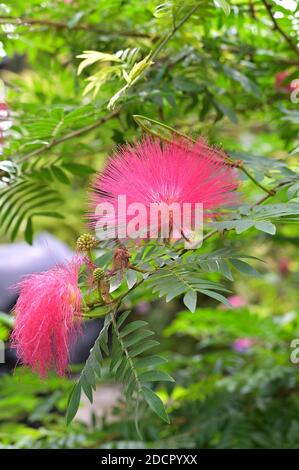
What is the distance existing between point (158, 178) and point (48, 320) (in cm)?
22

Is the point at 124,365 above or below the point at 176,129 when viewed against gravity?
below

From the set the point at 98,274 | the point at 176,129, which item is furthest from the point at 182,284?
the point at 176,129

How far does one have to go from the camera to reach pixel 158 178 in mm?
784

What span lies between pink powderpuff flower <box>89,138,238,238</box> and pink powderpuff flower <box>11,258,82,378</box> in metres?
0.10

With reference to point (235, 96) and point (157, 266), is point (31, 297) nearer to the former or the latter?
point (157, 266)

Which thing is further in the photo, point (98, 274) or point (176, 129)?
point (176, 129)

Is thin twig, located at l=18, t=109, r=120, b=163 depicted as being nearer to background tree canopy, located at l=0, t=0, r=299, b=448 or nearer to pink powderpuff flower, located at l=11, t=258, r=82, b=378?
background tree canopy, located at l=0, t=0, r=299, b=448

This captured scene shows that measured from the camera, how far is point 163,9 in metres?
0.98

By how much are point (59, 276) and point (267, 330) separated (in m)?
1.08

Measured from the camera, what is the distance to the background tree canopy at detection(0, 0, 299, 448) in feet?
3.47

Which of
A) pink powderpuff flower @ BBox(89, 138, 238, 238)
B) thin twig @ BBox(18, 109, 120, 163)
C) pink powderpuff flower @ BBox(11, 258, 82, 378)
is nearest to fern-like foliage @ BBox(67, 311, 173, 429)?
pink powderpuff flower @ BBox(11, 258, 82, 378)

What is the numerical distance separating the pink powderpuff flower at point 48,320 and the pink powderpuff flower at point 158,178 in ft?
0.34

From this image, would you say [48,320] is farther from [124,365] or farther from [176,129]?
[176,129]

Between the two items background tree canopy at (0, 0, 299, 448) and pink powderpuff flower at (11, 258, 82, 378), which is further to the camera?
background tree canopy at (0, 0, 299, 448)
